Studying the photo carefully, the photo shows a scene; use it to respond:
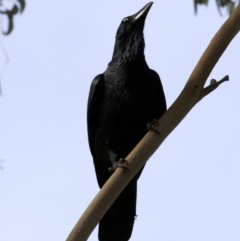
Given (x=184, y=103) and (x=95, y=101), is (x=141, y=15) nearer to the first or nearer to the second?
(x=95, y=101)

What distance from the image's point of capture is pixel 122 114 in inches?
194

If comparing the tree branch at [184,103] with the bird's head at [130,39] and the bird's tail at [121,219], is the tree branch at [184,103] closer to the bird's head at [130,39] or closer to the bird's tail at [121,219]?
the bird's tail at [121,219]

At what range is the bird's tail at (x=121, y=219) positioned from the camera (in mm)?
4633

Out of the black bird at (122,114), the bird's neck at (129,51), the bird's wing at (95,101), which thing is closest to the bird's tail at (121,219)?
the black bird at (122,114)

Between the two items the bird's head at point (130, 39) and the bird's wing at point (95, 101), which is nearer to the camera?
the bird's wing at point (95, 101)

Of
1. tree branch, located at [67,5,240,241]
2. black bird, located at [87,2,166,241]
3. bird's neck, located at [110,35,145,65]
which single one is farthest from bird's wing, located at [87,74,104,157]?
tree branch, located at [67,5,240,241]

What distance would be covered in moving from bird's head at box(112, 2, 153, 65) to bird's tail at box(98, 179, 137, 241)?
41.0 inches

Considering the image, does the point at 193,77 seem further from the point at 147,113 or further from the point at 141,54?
the point at 141,54

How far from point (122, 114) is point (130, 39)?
0.83 m

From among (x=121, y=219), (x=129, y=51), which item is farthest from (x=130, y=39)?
(x=121, y=219)

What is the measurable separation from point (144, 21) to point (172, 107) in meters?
1.91

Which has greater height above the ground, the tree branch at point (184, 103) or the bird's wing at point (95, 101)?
the bird's wing at point (95, 101)

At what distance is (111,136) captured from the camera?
5.03 m

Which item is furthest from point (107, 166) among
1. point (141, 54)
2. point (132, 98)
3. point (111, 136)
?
point (141, 54)
